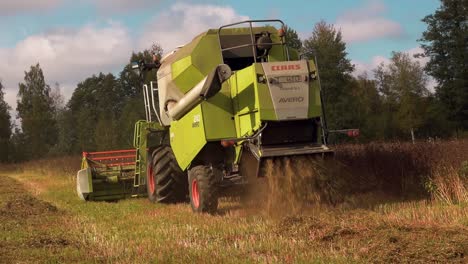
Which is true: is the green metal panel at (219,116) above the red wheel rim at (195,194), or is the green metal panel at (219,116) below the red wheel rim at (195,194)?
above

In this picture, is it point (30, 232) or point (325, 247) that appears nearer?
point (325, 247)

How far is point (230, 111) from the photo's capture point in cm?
784

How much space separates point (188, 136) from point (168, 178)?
1759mm

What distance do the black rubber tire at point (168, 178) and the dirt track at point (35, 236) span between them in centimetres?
178

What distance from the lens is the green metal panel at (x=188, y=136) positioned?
785 cm

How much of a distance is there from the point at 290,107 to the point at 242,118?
0.78 metres

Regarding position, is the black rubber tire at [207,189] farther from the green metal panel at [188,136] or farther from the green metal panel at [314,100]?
the green metal panel at [314,100]

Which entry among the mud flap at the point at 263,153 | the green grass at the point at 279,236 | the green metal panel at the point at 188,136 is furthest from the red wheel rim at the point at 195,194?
the mud flap at the point at 263,153

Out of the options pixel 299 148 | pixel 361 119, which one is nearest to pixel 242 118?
pixel 299 148

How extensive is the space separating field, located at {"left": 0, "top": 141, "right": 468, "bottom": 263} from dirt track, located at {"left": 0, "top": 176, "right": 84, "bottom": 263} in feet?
0.05

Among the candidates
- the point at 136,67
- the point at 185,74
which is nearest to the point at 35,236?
the point at 185,74

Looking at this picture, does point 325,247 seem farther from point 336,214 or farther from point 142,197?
point 142,197

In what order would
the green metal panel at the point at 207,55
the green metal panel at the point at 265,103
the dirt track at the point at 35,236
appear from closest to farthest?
1. the dirt track at the point at 35,236
2. the green metal panel at the point at 265,103
3. the green metal panel at the point at 207,55

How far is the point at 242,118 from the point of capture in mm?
7660
